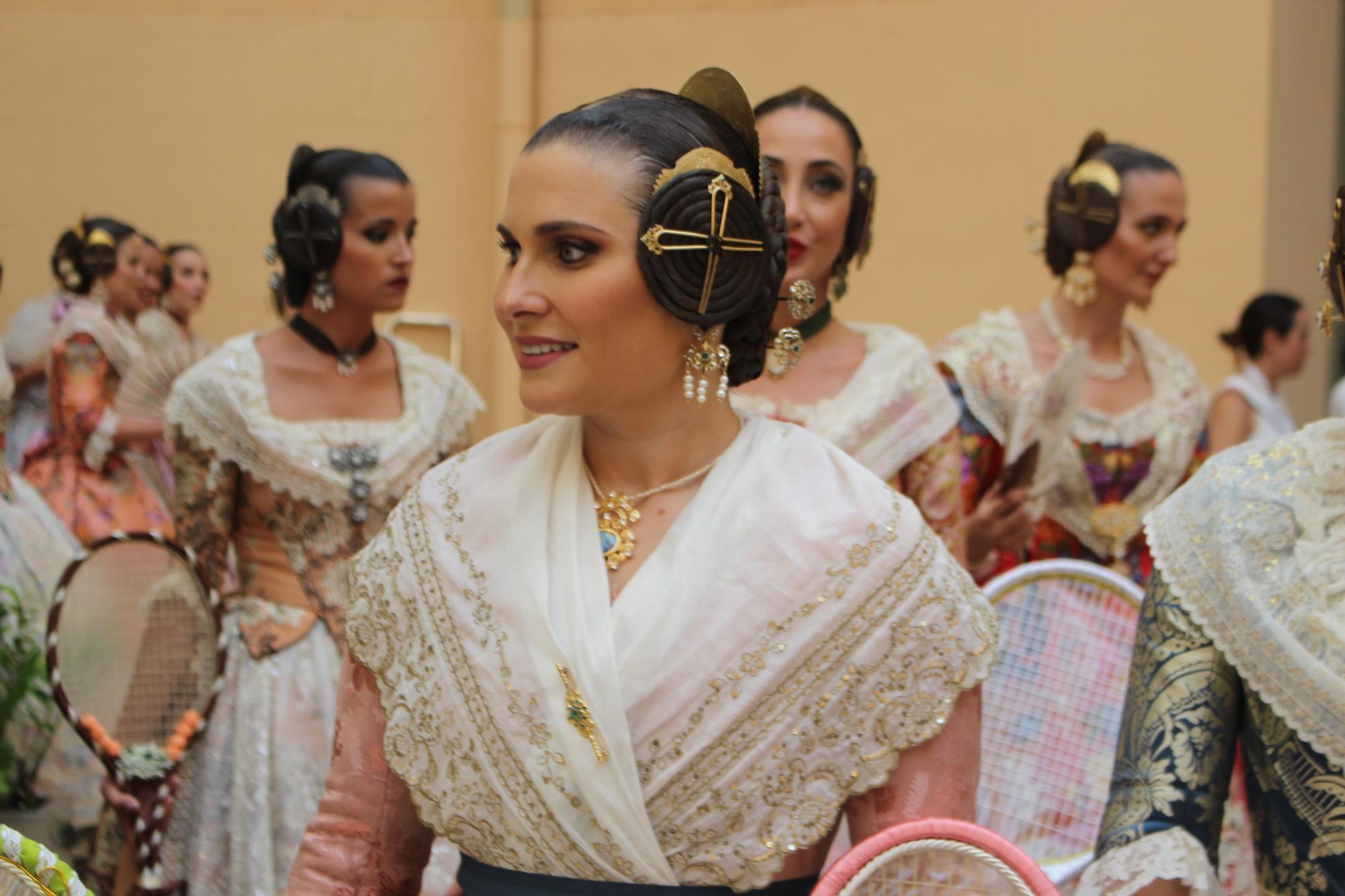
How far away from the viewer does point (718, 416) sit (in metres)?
2.17

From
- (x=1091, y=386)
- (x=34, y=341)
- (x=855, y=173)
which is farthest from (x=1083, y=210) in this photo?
(x=34, y=341)

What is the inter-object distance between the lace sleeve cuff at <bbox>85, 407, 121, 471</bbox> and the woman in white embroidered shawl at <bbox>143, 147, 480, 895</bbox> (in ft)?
7.02

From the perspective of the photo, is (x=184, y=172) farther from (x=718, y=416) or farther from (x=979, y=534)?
(x=718, y=416)

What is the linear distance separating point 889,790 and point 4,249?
19.5ft

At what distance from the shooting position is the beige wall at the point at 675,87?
23.3 feet

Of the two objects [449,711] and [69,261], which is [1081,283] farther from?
[69,261]

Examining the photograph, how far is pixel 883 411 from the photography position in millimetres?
3473

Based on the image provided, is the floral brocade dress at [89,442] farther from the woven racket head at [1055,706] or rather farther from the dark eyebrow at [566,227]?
the dark eyebrow at [566,227]

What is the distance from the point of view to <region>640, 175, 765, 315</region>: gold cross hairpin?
6.52ft

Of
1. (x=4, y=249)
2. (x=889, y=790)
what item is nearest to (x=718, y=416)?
(x=889, y=790)

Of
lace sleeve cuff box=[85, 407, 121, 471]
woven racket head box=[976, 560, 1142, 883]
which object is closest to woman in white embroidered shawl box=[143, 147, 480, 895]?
woven racket head box=[976, 560, 1142, 883]

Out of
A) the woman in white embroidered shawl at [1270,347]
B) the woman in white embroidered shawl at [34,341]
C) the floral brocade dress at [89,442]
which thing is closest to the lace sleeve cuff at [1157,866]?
the woman in white embroidered shawl at [1270,347]

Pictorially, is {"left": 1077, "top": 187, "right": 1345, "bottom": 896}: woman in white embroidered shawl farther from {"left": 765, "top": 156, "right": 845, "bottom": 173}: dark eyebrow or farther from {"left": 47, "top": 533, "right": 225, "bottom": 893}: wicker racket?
{"left": 47, "top": 533, "right": 225, "bottom": 893}: wicker racket

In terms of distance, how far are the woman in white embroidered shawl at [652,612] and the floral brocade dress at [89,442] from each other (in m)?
4.24
